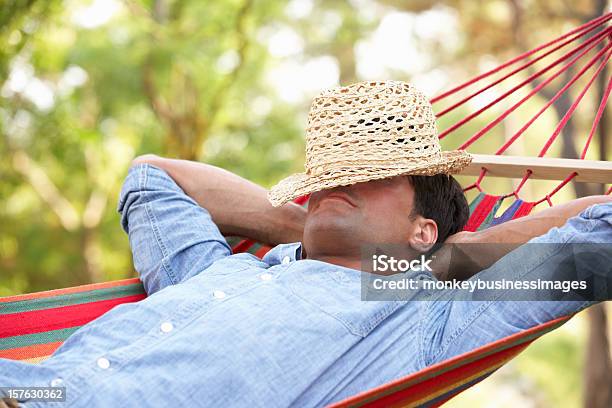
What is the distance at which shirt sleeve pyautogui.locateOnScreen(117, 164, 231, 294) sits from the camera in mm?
2047

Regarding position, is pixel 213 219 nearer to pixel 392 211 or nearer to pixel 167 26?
pixel 392 211

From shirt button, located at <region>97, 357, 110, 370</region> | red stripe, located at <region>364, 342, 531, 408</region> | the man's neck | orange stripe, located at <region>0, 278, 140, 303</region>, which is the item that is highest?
the man's neck

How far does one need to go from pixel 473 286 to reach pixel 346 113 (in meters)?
0.47

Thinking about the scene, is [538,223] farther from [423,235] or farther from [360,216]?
[360,216]

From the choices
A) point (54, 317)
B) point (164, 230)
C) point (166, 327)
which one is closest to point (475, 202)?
point (164, 230)

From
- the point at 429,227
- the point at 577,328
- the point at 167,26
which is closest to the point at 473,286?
the point at 429,227

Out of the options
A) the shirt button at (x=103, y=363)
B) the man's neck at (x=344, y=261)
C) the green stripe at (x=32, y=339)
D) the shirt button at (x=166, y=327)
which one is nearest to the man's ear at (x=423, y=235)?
the man's neck at (x=344, y=261)

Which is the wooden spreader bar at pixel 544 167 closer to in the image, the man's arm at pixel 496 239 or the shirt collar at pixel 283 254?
the man's arm at pixel 496 239

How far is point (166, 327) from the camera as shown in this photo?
1.68 m

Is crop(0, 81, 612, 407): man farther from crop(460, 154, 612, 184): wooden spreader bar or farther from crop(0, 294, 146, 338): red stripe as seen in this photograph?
crop(460, 154, 612, 184): wooden spreader bar

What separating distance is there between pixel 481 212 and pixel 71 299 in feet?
3.23

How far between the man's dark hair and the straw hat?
26mm

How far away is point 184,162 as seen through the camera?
7.54ft

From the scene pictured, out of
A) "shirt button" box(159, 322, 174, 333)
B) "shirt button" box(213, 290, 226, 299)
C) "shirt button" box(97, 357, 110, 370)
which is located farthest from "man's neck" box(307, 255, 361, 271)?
"shirt button" box(97, 357, 110, 370)
